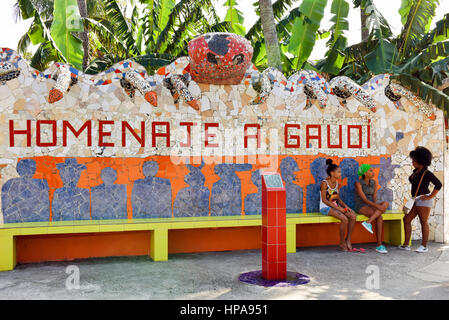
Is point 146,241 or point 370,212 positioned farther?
point 370,212

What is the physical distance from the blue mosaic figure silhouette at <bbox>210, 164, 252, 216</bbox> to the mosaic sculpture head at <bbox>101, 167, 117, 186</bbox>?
1447 millimetres

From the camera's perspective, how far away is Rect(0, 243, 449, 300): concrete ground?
13.8ft

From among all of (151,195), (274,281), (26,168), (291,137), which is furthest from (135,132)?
(274,281)

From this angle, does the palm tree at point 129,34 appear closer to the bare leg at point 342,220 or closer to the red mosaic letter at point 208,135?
the red mosaic letter at point 208,135

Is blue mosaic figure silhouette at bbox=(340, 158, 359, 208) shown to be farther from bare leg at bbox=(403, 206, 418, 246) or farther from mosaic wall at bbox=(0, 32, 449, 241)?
bare leg at bbox=(403, 206, 418, 246)

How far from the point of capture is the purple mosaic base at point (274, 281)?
179 inches

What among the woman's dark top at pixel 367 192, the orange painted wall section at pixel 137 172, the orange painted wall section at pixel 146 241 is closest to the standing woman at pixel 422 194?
the woman's dark top at pixel 367 192

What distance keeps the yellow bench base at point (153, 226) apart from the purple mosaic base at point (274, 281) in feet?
3.55

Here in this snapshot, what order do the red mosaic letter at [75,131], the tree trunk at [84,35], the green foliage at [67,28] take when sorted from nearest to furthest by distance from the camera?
the red mosaic letter at [75,131], the green foliage at [67,28], the tree trunk at [84,35]

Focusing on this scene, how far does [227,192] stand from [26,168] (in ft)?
9.19

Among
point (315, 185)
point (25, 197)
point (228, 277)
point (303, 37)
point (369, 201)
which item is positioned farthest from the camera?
point (303, 37)

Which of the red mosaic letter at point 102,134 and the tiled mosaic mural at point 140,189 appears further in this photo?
the red mosaic letter at point 102,134

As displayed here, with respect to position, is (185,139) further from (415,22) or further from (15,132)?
(415,22)

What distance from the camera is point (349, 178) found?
6902 mm
